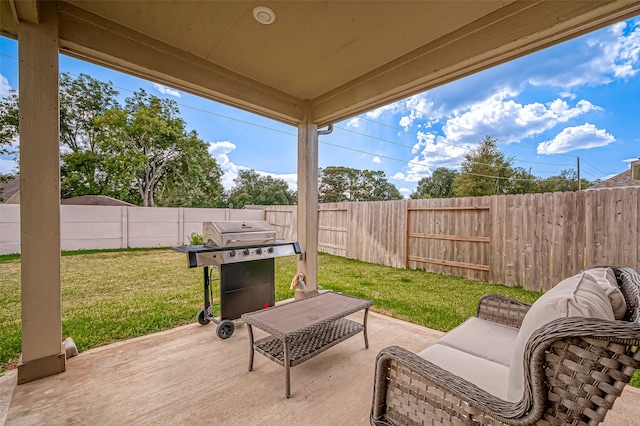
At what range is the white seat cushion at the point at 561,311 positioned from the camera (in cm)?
84

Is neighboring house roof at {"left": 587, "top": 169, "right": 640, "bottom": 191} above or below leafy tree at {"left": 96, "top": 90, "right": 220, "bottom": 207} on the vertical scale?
below

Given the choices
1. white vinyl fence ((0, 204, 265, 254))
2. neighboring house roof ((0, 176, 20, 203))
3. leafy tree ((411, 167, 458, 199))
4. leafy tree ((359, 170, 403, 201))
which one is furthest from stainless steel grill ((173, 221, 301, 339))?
leafy tree ((359, 170, 403, 201))

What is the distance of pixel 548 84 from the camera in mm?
9055

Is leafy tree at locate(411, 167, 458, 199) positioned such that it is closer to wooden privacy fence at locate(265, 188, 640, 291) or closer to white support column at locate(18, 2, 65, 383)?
wooden privacy fence at locate(265, 188, 640, 291)

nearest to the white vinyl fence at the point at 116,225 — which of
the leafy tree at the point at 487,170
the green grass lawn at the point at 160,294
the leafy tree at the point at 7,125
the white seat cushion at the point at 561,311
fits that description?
the green grass lawn at the point at 160,294

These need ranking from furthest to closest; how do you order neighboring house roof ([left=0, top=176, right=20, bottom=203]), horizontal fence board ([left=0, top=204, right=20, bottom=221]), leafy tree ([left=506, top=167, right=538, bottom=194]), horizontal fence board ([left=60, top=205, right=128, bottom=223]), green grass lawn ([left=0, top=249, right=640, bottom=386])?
leafy tree ([left=506, top=167, right=538, bottom=194]) < neighboring house roof ([left=0, top=176, right=20, bottom=203]) < horizontal fence board ([left=60, top=205, right=128, bottom=223]) < horizontal fence board ([left=0, top=204, right=20, bottom=221]) < green grass lawn ([left=0, top=249, right=640, bottom=386])

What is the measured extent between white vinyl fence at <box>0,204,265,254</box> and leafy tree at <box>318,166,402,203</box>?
1182cm

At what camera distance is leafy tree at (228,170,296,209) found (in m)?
18.2

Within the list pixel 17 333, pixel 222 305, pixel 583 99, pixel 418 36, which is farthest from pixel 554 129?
pixel 17 333

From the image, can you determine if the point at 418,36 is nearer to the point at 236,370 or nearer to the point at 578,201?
the point at 236,370

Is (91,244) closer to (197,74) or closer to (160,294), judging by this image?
(160,294)

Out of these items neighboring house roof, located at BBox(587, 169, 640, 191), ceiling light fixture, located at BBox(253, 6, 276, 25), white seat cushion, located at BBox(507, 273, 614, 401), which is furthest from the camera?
neighboring house roof, located at BBox(587, 169, 640, 191)

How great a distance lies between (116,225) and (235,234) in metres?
7.29

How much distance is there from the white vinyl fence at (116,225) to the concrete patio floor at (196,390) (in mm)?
6856
